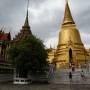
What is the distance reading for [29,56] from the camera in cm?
3541

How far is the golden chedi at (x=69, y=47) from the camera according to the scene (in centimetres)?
5208

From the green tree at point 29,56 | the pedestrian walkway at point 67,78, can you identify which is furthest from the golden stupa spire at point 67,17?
the green tree at point 29,56

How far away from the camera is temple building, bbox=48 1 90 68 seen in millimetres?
52094

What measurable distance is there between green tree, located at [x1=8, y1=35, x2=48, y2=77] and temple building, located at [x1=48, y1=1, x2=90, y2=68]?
1404cm

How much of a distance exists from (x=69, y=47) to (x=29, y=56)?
64.5ft

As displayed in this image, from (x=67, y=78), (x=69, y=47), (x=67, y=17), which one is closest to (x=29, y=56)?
(x=67, y=78)

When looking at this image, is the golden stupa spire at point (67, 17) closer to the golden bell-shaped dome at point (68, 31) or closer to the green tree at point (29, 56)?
the golden bell-shaped dome at point (68, 31)

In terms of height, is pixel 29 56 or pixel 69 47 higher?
pixel 69 47

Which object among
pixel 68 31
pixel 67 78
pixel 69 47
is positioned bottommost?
pixel 67 78

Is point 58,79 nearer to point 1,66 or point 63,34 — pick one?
point 1,66

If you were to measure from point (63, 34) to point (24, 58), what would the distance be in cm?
2364

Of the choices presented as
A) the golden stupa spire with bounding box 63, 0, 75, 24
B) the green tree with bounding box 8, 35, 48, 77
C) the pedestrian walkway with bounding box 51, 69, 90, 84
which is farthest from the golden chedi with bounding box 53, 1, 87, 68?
the green tree with bounding box 8, 35, 48, 77

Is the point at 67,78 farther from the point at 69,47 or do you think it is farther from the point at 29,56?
the point at 69,47

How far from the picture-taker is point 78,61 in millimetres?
52062
